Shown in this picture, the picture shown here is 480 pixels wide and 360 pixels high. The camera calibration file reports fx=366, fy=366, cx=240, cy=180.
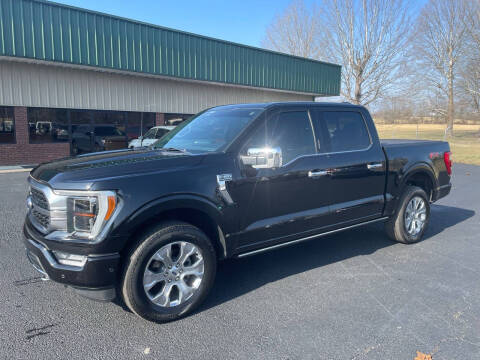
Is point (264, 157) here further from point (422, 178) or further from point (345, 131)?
point (422, 178)

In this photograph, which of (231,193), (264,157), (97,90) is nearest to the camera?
(264,157)

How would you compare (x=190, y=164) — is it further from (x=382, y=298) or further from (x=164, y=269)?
(x=382, y=298)

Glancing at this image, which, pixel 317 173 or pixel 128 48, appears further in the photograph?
pixel 128 48

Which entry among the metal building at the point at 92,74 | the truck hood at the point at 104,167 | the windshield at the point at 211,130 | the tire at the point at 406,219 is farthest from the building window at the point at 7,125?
the tire at the point at 406,219

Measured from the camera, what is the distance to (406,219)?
514cm

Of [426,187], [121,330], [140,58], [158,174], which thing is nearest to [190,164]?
[158,174]

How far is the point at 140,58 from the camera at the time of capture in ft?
49.8

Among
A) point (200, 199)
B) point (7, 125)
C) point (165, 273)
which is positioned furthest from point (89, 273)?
point (7, 125)

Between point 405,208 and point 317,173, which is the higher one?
point 317,173

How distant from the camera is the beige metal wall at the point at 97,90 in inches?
518

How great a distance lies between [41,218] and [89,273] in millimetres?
745

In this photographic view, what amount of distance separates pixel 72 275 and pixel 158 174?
1.01 m

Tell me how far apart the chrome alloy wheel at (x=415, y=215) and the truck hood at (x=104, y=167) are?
11.0 feet

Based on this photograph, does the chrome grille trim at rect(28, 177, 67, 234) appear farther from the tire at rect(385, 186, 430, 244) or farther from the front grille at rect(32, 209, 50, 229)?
the tire at rect(385, 186, 430, 244)
